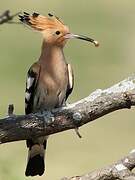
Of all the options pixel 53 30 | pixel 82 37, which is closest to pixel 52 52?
pixel 53 30

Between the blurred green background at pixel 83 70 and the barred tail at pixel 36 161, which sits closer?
the barred tail at pixel 36 161

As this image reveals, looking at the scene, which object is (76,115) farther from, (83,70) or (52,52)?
(83,70)

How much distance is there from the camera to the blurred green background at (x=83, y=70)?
764 cm

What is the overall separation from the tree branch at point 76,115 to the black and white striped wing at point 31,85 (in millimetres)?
950

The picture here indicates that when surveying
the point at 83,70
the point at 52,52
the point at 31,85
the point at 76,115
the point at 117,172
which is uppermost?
the point at 76,115

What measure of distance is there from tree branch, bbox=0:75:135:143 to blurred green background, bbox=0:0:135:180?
201mm

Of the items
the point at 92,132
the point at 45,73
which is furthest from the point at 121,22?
the point at 45,73

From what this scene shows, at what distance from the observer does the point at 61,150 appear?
27.0ft

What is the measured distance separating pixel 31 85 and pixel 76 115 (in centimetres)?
110

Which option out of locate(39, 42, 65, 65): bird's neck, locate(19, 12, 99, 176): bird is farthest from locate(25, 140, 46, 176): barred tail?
locate(39, 42, 65, 65): bird's neck

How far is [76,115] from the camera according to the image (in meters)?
3.43

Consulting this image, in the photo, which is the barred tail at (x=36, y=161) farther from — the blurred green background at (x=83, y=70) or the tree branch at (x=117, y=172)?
the tree branch at (x=117, y=172)

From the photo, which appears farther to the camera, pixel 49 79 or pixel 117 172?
pixel 49 79

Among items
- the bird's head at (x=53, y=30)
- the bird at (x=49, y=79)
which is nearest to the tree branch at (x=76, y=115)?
→ the bird's head at (x=53, y=30)
